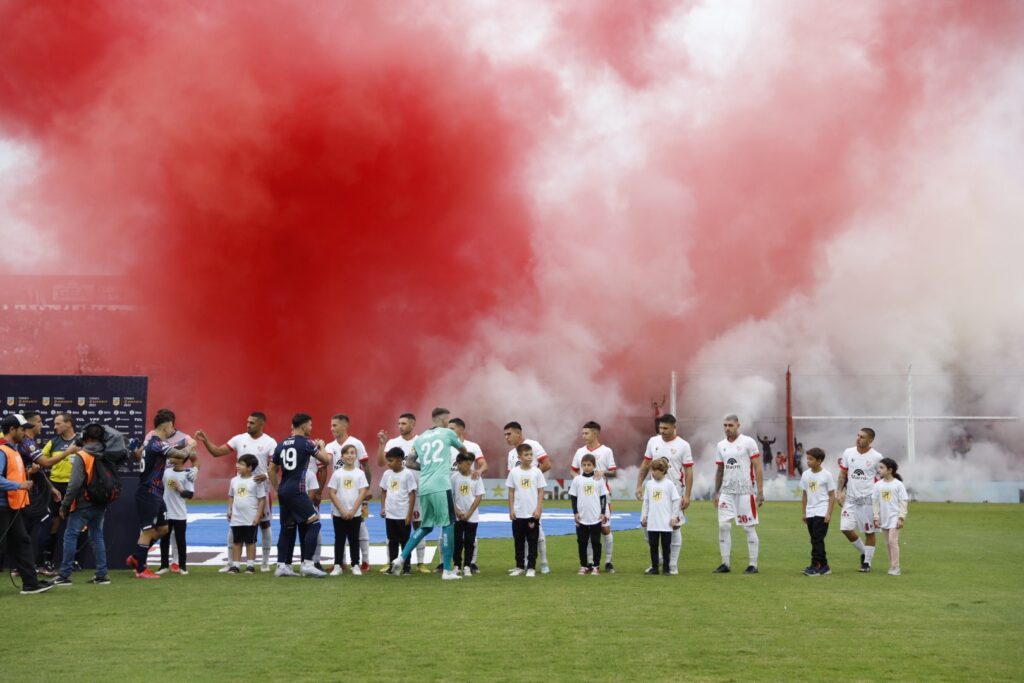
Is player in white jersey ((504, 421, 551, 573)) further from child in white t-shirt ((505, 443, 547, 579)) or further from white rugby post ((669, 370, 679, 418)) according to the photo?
white rugby post ((669, 370, 679, 418))

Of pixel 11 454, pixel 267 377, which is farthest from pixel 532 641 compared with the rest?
pixel 267 377

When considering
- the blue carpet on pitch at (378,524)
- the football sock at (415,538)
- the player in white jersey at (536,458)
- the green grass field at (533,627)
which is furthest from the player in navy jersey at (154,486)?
the blue carpet on pitch at (378,524)

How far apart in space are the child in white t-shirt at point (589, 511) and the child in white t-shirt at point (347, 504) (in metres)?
3.14

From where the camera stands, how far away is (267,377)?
37938 mm

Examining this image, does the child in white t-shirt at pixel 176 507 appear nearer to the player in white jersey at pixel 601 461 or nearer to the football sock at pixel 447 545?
the football sock at pixel 447 545

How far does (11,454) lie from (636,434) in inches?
1462

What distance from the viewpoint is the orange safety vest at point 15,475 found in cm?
1220

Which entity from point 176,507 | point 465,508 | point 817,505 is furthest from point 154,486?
point 817,505

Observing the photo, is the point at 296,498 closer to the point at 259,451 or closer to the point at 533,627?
the point at 259,451

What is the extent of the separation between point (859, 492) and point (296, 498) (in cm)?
862

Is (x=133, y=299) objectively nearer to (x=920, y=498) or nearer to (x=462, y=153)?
(x=462, y=153)

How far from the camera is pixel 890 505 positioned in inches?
600

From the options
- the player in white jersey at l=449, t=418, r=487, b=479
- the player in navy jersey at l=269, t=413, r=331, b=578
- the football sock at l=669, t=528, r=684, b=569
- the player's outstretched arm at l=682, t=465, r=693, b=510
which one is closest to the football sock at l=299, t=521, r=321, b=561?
the player in navy jersey at l=269, t=413, r=331, b=578

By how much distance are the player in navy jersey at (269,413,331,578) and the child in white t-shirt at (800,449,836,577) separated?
23.2 feet
